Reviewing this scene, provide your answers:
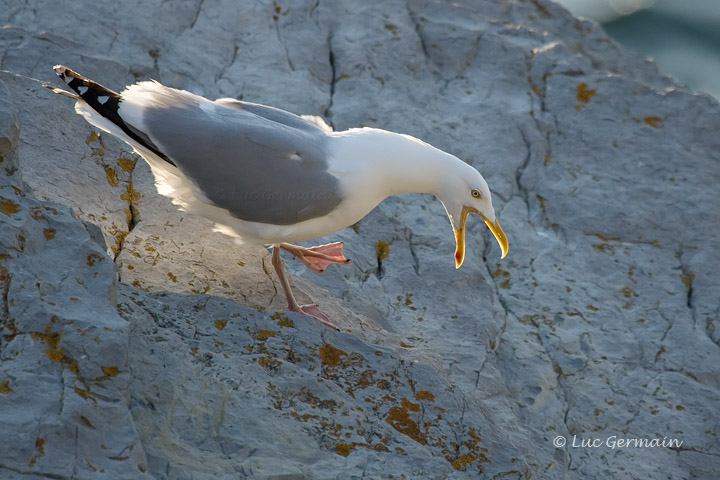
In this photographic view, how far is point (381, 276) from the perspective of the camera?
496cm

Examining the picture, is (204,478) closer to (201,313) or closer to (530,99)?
(201,313)

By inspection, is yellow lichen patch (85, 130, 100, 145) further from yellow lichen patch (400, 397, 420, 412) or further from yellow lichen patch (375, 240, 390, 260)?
yellow lichen patch (400, 397, 420, 412)

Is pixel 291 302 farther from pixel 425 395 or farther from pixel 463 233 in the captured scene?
pixel 463 233

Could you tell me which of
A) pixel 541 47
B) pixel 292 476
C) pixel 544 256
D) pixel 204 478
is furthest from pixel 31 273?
pixel 541 47

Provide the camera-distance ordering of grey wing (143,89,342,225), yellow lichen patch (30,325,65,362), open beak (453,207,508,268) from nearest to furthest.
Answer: yellow lichen patch (30,325,65,362), grey wing (143,89,342,225), open beak (453,207,508,268)

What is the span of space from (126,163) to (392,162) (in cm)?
150

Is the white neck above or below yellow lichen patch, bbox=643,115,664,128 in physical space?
above

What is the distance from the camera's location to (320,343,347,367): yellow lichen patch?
3878 millimetres

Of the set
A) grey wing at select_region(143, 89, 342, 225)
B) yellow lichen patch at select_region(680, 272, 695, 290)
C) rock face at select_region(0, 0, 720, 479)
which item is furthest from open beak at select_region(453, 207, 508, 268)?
yellow lichen patch at select_region(680, 272, 695, 290)

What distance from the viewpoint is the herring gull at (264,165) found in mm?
4164

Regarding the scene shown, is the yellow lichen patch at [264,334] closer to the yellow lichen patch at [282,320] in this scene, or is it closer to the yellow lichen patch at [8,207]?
the yellow lichen patch at [282,320]

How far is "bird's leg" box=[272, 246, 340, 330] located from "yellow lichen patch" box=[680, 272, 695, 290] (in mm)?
2360

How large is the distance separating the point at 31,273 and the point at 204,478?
1.00 meters

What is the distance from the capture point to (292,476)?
10.7 feet
